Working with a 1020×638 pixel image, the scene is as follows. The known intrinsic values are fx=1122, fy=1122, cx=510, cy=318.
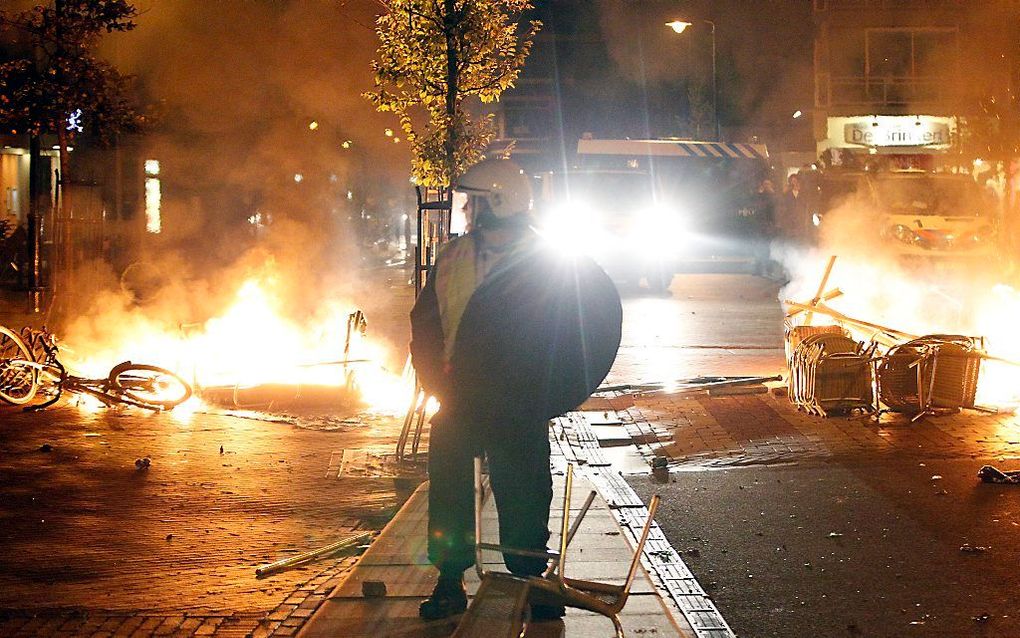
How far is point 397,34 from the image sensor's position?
27.0 feet

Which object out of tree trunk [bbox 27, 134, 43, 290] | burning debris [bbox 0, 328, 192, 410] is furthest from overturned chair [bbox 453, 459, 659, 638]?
tree trunk [bbox 27, 134, 43, 290]

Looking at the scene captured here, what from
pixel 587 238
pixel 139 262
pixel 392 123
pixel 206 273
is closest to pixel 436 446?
pixel 139 262

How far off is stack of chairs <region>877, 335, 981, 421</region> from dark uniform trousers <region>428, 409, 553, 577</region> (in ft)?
17.4

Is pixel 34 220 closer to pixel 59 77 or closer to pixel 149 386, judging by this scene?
pixel 59 77

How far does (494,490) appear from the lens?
4113 mm

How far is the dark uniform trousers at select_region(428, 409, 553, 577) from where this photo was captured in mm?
4078

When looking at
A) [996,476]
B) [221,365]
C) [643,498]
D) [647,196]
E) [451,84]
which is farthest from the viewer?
[647,196]

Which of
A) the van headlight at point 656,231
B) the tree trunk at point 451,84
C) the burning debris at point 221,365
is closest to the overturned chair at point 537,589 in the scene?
the tree trunk at point 451,84

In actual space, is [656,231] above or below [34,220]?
above

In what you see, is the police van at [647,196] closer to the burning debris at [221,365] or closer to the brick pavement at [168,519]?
the burning debris at [221,365]

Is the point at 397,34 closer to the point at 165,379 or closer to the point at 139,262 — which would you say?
the point at 165,379

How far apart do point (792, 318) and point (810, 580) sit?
6.42 meters

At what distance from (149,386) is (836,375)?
217 inches

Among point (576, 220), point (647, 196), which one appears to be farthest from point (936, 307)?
point (576, 220)
